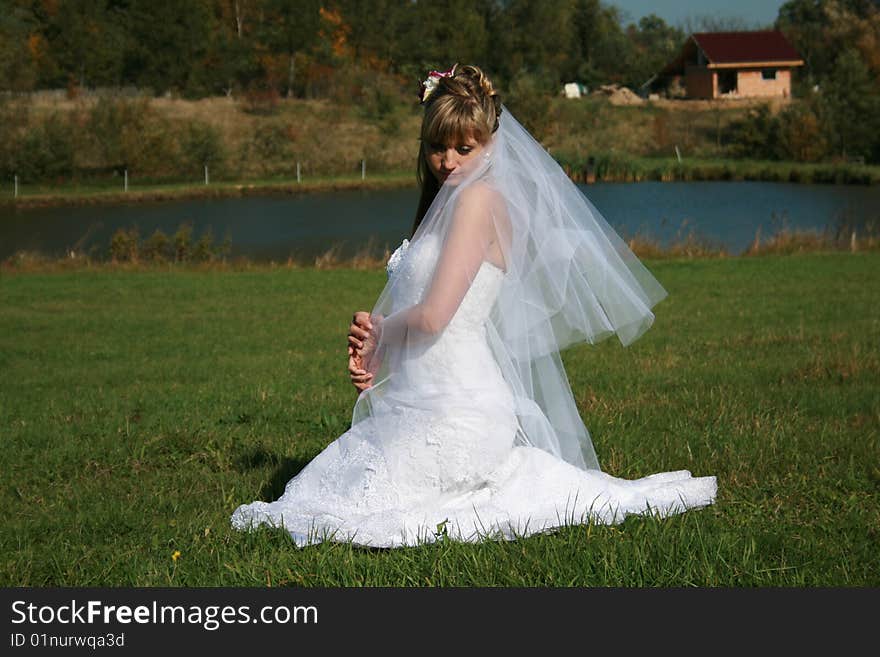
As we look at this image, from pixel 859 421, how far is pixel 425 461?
11.5 feet

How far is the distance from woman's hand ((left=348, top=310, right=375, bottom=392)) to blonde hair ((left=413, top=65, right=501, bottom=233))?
878 millimetres

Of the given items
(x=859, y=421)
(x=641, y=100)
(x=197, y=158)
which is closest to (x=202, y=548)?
(x=859, y=421)

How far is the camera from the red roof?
81.4 m

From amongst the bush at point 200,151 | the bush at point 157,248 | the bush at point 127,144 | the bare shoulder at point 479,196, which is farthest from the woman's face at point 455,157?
the bush at point 200,151

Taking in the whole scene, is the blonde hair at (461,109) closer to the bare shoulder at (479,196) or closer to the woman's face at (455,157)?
the woman's face at (455,157)

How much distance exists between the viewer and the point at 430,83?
17.1ft

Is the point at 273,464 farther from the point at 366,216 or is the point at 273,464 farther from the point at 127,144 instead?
the point at 127,144

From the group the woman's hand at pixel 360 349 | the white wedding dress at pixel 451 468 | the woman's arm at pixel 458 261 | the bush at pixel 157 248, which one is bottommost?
the bush at pixel 157 248

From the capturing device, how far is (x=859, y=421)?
7.14 meters

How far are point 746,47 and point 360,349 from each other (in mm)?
83597

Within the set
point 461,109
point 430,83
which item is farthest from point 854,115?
point 461,109

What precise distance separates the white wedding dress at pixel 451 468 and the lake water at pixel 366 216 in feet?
69.9

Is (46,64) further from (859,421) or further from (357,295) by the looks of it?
(859,421)

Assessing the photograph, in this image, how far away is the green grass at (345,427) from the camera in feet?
14.6
